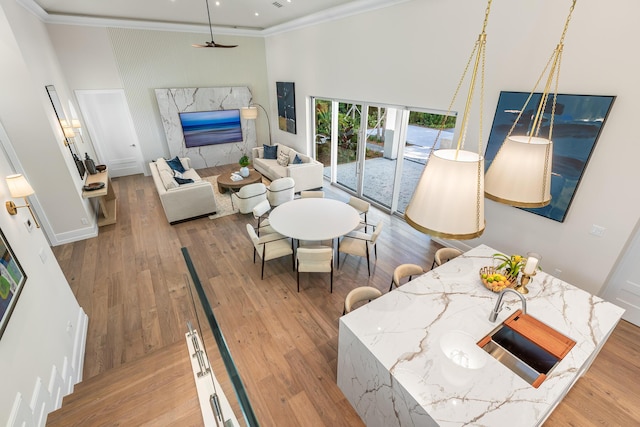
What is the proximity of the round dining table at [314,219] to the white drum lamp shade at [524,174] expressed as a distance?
2.40 meters

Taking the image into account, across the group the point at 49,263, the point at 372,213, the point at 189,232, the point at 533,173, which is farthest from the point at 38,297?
the point at 372,213

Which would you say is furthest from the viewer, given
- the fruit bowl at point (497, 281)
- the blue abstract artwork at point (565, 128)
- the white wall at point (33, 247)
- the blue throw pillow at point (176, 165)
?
the blue throw pillow at point (176, 165)

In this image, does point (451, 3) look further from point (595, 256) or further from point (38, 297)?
point (38, 297)

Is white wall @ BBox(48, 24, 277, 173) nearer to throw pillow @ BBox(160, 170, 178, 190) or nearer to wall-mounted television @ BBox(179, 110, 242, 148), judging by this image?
wall-mounted television @ BBox(179, 110, 242, 148)

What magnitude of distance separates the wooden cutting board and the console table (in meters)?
6.91

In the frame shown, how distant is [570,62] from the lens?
3.25 meters

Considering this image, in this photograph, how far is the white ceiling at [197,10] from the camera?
5.86m

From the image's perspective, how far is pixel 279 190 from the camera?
6.04 meters

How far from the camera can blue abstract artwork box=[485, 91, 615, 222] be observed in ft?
10.4

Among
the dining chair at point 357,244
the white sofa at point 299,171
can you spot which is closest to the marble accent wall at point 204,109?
the white sofa at point 299,171

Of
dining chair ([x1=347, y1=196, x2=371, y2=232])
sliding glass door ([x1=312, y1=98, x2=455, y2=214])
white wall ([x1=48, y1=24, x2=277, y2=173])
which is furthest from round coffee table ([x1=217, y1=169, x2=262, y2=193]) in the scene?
white wall ([x1=48, y1=24, x2=277, y2=173])

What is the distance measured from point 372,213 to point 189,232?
12.8ft

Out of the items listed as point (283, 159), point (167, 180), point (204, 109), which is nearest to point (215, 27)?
point (204, 109)

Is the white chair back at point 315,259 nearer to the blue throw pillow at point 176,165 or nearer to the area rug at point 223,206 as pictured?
the area rug at point 223,206
